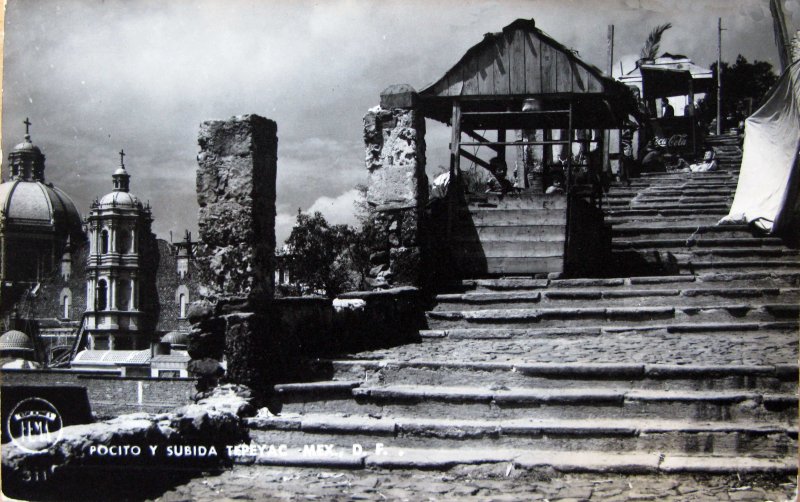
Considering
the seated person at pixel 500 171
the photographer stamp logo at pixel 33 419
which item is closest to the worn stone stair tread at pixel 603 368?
the photographer stamp logo at pixel 33 419

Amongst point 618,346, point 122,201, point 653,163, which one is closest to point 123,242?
point 122,201

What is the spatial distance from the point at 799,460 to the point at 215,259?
4.35 metres

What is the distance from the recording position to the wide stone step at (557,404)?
505cm

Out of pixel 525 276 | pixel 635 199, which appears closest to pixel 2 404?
pixel 525 276

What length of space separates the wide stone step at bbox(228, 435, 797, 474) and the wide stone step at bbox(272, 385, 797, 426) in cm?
43

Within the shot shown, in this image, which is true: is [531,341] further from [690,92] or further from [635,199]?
[690,92]

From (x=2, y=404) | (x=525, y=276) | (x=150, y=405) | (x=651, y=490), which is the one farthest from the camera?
(x=150, y=405)

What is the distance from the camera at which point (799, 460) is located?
4.41 metres

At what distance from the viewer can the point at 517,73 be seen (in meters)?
10.9

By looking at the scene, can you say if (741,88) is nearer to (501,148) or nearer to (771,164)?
(771,164)

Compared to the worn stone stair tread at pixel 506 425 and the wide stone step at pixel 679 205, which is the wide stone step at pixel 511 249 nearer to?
the worn stone stair tread at pixel 506 425

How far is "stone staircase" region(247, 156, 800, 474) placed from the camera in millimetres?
4828

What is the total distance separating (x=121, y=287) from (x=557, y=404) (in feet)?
204

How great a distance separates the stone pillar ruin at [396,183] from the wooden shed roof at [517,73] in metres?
1.83
